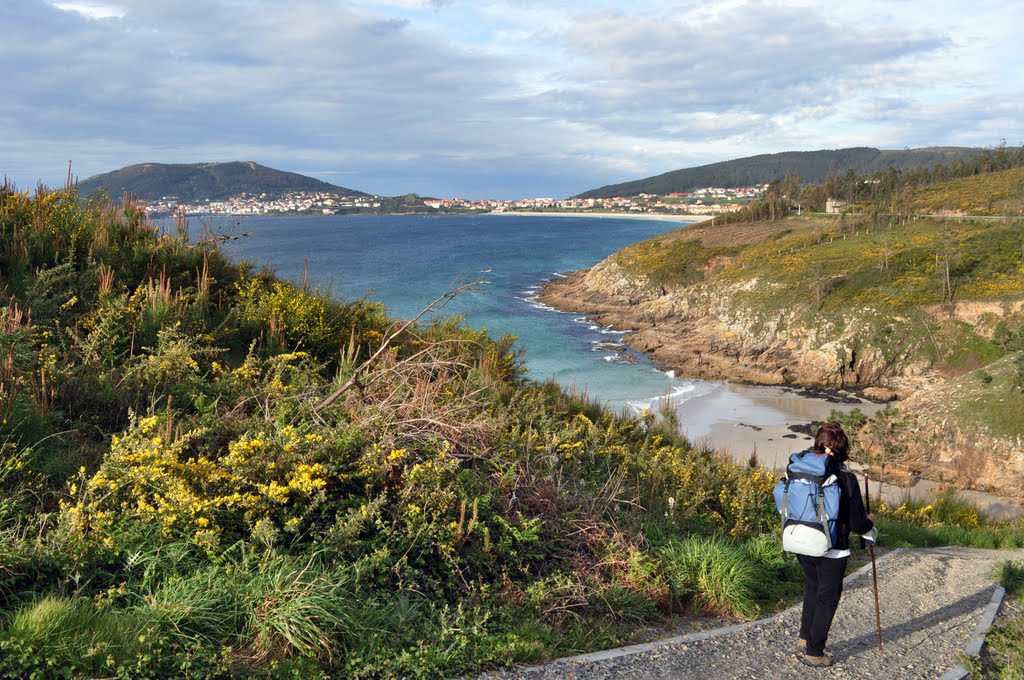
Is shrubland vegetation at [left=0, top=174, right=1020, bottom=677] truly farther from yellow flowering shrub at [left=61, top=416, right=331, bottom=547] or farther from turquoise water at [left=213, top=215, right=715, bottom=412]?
turquoise water at [left=213, top=215, right=715, bottom=412]

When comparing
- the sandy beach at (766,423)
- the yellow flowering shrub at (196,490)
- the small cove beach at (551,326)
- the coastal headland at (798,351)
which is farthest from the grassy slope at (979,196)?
the yellow flowering shrub at (196,490)

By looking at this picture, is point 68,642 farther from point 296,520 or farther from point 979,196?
point 979,196

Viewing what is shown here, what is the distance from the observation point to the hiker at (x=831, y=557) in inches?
186

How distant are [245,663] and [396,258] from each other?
320 ft

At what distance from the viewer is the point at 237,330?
895 cm

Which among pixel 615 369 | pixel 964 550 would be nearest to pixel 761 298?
pixel 615 369

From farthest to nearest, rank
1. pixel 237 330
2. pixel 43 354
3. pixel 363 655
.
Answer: pixel 237 330
pixel 43 354
pixel 363 655

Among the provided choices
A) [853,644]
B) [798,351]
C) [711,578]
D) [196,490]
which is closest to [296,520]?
[196,490]

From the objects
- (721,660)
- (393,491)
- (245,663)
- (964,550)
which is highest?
(393,491)

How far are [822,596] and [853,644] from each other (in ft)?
2.62

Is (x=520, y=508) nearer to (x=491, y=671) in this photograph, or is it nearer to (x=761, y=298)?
(x=491, y=671)

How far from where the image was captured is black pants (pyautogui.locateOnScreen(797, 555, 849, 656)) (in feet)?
15.7

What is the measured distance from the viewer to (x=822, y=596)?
4.81m

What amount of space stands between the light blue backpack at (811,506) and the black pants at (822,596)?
190 millimetres
